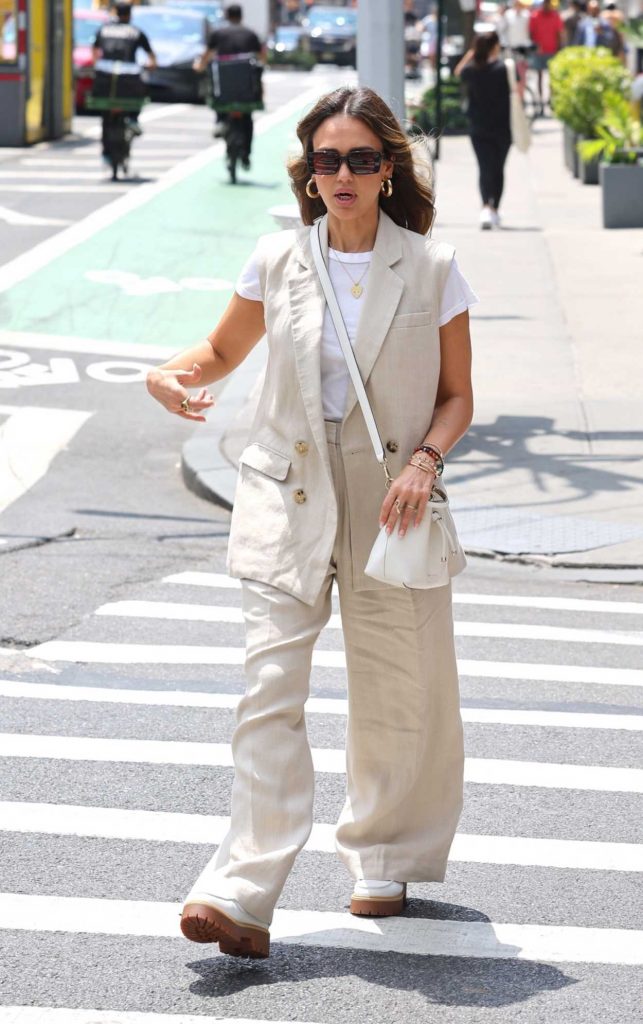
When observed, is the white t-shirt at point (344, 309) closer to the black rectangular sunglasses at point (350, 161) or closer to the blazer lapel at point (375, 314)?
the blazer lapel at point (375, 314)

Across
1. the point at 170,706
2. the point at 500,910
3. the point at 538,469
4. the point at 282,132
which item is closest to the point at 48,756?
the point at 170,706

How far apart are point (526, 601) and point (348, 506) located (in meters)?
3.70

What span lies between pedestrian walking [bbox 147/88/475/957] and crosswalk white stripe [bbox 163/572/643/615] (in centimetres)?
339

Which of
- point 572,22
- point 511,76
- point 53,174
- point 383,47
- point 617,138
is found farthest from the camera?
point 572,22

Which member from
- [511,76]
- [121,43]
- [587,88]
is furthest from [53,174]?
[511,76]

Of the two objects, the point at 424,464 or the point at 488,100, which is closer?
the point at 424,464

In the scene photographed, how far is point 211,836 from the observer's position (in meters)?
4.91

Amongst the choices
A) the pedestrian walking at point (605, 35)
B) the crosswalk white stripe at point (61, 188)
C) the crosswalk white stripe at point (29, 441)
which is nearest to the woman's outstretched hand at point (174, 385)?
the crosswalk white stripe at point (29, 441)

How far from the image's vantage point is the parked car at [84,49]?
32.8m

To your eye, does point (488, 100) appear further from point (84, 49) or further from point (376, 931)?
point (84, 49)

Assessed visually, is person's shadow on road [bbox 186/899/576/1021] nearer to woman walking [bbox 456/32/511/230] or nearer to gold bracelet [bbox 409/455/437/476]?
gold bracelet [bbox 409/455/437/476]

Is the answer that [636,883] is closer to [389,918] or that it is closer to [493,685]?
[389,918]

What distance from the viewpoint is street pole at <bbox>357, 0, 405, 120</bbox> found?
10438 mm

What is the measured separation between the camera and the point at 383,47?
10.4 meters
